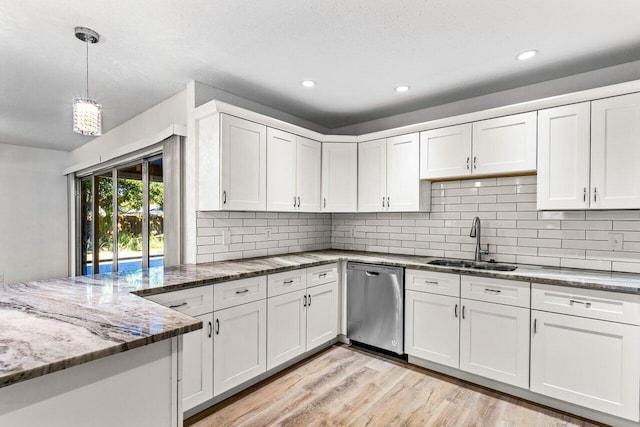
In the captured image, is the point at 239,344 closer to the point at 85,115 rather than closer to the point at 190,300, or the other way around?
the point at 190,300

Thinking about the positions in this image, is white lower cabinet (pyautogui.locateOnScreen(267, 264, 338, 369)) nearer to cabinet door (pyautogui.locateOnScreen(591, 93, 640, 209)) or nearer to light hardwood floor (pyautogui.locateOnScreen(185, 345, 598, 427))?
light hardwood floor (pyautogui.locateOnScreen(185, 345, 598, 427))

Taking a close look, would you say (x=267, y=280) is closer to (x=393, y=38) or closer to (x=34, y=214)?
(x=393, y=38)

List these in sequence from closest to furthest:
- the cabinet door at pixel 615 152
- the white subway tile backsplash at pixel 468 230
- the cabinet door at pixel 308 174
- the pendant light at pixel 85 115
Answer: the pendant light at pixel 85 115, the cabinet door at pixel 615 152, the white subway tile backsplash at pixel 468 230, the cabinet door at pixel 308 174

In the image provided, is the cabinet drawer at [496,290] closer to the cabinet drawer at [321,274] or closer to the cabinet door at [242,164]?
the cabinet drawer at [321,274]

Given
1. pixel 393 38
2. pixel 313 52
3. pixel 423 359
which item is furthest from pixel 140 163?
pixel 423 359

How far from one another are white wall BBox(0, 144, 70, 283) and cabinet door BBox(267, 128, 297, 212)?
16.3 ft

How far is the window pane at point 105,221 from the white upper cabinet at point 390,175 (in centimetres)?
332

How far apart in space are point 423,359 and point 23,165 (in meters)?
6.89

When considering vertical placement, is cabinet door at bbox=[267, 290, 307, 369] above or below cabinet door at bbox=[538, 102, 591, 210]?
below

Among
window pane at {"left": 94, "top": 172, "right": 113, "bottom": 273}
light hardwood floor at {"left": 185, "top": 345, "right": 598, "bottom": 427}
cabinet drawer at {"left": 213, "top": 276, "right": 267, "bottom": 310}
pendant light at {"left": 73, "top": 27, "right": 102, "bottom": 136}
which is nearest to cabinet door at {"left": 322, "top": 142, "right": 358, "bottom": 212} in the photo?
cabinet drawer at {"left": 213, "top": 276, "right": 267, "bottom": 310}

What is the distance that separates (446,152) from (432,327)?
5.21ft

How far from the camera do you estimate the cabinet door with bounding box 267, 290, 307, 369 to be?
2.69 m

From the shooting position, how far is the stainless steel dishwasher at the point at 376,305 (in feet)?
9.86

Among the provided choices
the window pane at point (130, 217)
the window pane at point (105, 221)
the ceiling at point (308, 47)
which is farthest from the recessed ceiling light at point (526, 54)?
the window pane at point (105, 221)
